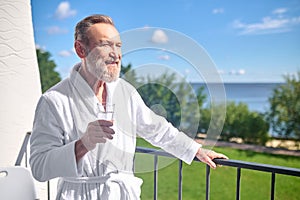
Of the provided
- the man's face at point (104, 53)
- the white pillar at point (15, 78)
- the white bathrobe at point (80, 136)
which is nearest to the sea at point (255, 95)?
the white pillar at point (15, 78)

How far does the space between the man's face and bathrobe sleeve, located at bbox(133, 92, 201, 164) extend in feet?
0.42

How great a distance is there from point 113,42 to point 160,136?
1.18ft

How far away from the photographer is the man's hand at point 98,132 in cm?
98

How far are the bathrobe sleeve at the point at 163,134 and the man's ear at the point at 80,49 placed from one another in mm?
190

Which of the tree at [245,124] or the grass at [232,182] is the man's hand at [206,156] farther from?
the grass at [232,182]

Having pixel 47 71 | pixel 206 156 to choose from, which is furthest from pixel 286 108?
pixel 206 156

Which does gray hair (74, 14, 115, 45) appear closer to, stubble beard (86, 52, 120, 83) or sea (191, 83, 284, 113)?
stubble beard (86, 52, 120, 83)

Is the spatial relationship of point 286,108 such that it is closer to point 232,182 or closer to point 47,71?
point 232,182

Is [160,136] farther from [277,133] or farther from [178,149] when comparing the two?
[277,133]

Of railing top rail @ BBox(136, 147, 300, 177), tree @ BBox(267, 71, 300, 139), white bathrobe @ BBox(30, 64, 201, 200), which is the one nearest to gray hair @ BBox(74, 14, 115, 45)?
white bathrobe @ BBox(30, 64, 201, 200)

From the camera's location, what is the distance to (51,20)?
967cm

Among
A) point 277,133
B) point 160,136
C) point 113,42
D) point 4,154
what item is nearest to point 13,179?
point 4,154

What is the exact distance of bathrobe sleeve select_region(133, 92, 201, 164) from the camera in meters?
1.17

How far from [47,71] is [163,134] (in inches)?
333
